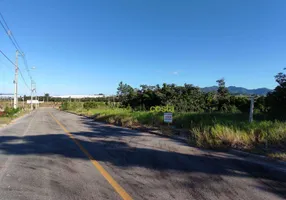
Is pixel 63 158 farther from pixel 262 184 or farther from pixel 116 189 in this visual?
pixel 262 184

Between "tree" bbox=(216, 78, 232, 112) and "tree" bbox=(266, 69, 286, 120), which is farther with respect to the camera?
"tree" bbox=(216, 78, 232, 112)

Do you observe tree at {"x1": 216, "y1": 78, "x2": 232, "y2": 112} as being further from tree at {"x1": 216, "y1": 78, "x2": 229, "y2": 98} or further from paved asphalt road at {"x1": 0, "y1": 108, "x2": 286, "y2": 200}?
paved asphalt road at {"x1": 0, "y1": 108, "x2": 286, "y2": 200}

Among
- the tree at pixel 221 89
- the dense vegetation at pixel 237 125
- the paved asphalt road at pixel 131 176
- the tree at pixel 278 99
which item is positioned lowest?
the paved asphalt road at pixel 131 176

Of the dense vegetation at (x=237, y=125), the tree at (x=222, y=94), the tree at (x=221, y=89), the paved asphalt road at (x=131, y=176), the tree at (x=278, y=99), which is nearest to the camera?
the paved asphalt road at (x=131, y=176)

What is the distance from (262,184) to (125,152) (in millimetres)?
4614

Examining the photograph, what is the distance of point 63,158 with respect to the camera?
8.04 meters

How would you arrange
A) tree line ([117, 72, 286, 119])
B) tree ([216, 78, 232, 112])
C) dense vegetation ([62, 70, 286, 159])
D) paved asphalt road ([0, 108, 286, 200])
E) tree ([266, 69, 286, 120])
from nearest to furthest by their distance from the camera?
paved asphalt road ([0, 108, 286, 200])
dense vegetation ([62, 70, 286, 159])
tree ([266, 69, 286, 120])
tree line ([117, 72, 286, 119])
tree ([216, 78, 232, 112])

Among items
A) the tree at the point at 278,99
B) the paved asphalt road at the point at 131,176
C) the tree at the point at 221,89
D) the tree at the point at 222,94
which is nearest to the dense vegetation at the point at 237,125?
the tree at the point at 278,99

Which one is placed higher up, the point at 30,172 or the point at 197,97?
the point at 197,97

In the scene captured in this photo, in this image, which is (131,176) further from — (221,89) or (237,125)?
(221,89)

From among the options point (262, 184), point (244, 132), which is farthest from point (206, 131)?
point (262, 184)

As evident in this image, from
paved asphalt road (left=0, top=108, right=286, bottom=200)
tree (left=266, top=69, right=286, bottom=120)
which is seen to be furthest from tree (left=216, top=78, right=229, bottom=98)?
paved asphalt road (left=0, top=108, right=286, bottom=200)

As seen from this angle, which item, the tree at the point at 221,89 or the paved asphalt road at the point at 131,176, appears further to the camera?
the tree at the point at 221,89

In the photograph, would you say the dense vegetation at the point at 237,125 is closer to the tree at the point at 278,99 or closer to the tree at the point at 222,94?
the tree at the point at 278,99
